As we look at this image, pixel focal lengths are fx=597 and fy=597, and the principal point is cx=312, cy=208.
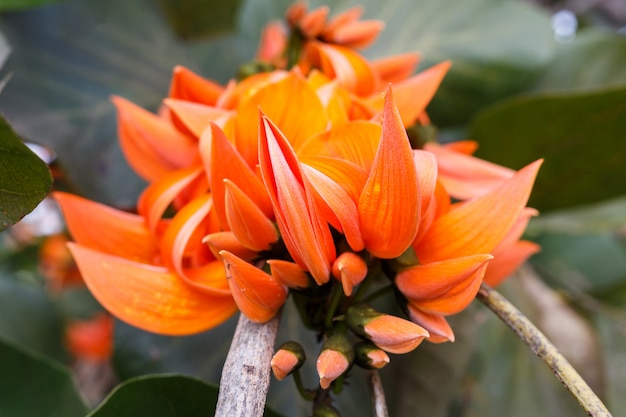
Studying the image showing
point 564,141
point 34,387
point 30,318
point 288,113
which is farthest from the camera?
point 30,318

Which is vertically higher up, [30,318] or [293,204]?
[293,204]

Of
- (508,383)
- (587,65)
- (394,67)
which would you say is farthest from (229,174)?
(587,65)

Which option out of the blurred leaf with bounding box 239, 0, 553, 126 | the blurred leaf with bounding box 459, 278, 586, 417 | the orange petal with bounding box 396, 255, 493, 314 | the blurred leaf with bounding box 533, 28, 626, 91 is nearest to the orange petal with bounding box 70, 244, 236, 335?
the orange petal with bounding box 396, 255, 493, 314

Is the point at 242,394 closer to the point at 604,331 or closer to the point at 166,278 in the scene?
the point at 166,278

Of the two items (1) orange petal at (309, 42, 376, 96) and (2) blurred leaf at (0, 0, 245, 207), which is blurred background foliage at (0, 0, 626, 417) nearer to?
Answer: (2) blurred leaf at (0, 0, 245, 207)

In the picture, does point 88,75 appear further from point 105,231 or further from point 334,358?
point 334,358
